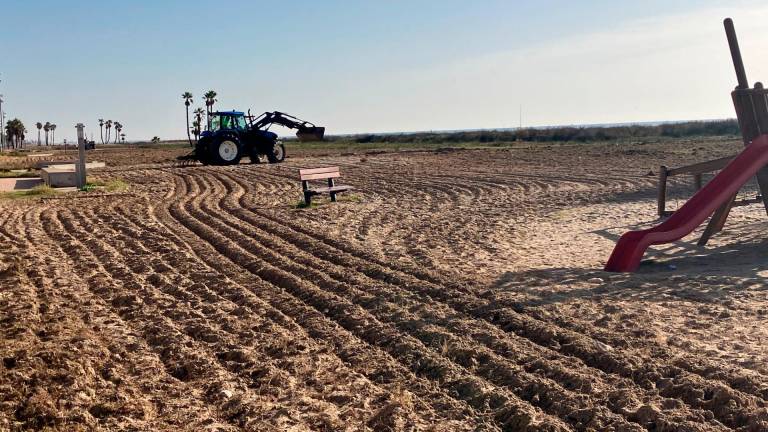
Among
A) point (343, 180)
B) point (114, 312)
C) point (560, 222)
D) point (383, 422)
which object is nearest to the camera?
point (383, 422)

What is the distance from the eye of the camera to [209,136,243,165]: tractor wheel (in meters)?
29.5

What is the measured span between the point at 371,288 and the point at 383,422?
3104 millimetres

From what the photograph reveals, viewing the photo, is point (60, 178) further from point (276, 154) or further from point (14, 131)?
point (14, 131)

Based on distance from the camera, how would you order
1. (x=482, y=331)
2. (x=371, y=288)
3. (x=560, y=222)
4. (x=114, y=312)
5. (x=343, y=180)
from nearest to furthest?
(x=482, y=331) < (x=114, y=312) < (x=371, y=288) < (x=560, y=222) < (x=343, y=180)

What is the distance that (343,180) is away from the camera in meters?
21.2

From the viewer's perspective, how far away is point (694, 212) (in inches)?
338

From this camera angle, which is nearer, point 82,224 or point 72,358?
point 72,358

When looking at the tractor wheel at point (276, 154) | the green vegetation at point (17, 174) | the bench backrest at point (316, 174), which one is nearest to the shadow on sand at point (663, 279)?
the bench backrest at point (316, 174)

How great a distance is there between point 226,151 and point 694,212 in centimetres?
2330

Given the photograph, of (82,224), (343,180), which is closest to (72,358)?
(82,224)

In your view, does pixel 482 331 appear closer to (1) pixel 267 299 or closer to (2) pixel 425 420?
(2) pixel 425 420

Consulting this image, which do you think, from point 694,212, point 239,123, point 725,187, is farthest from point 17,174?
point 725,187


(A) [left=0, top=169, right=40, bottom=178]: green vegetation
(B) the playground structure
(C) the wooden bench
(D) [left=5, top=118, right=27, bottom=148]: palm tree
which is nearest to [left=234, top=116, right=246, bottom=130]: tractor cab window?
(A) [left=0, top=169, right=40, bottom=178]: green vegetation

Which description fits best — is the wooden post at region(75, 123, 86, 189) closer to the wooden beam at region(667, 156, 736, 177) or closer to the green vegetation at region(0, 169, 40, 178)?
the green vegetation at region(0, 169, 40, 178)
